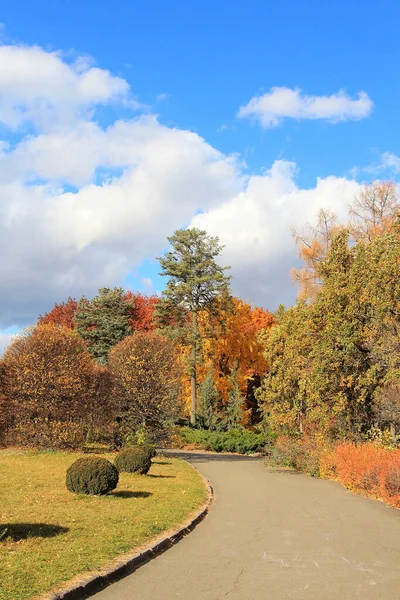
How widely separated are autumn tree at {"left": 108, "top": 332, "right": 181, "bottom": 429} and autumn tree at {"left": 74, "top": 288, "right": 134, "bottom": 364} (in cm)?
2135

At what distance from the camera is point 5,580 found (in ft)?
21.1

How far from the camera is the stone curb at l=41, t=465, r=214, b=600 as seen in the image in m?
6.32

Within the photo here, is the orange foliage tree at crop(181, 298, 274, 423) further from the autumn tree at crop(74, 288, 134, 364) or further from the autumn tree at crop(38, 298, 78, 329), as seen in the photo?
the autumn tree at crop(38, 298, 78, 329)

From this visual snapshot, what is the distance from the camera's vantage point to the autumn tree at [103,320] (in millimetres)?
54125

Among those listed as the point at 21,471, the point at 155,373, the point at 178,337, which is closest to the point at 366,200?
the point at 155,373

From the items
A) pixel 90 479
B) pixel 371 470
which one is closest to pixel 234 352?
pixel 371 470

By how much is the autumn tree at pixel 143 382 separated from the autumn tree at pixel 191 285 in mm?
15475

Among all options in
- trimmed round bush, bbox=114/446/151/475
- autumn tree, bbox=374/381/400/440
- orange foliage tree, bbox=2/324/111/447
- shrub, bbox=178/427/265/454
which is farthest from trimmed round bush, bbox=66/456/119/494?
shrub, bbox=178/427/265/454

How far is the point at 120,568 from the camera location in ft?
24.5

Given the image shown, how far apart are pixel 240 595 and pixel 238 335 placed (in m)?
44.2

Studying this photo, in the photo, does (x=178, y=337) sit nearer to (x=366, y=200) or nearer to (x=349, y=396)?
(x=366, y=200)

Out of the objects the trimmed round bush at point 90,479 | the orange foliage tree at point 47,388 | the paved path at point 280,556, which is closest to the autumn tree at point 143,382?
the orange foliage tree at point 47,388

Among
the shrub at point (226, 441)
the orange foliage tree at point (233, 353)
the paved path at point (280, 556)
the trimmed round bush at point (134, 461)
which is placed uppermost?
the orange foliage tree at point (233, 353)

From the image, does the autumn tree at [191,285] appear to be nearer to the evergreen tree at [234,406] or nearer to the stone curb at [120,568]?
the evergreen tree at [234,406]
